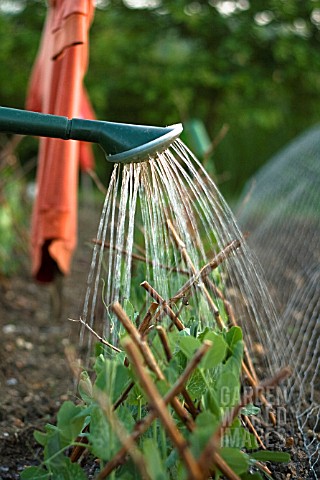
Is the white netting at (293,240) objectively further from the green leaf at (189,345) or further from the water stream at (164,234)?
the green leaf at (189,345)

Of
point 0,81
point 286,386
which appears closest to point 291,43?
point 0,81

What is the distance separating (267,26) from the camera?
25.8 feet

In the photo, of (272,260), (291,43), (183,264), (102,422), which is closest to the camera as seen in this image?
(102,422)

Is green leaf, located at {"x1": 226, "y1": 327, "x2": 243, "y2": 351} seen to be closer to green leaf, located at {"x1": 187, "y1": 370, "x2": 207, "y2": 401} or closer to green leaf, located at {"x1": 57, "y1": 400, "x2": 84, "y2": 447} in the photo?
green leaf, located at {"x1": 187, "y1": 370, "x2": 207, "y2": 401}

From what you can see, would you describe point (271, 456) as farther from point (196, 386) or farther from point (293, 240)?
point (293, 240)

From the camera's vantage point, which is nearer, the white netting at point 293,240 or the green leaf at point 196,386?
the green leaf at point 196,386

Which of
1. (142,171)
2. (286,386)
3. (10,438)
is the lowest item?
(10,438)

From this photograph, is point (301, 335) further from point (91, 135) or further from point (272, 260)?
point (91, 135)

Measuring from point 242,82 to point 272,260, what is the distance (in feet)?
14.0

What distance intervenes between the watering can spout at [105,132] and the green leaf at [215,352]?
408 millimetres

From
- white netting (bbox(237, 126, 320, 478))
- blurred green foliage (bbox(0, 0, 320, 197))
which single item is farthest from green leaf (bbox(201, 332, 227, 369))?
blurred green foliage (bbox(0, 0, 320, 197))

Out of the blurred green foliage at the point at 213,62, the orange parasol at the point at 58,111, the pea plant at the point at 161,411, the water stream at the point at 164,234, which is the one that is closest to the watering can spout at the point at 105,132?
the water stream at the point at 164,234

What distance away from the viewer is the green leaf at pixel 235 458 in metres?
1.39

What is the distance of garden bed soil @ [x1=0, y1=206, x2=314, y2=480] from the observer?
2.01 m
